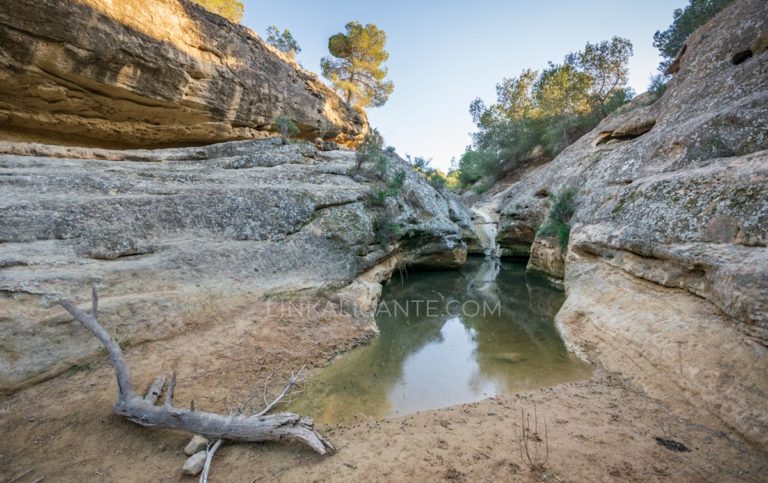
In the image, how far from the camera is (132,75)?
9219mm

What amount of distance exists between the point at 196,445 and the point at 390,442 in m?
1.97

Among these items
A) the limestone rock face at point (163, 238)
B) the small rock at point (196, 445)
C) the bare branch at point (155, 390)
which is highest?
the limestone rock face at point (163, 238)

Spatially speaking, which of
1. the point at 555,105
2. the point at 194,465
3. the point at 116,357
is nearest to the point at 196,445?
the point at 194,465

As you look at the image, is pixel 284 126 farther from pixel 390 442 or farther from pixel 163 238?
pixel 390 442

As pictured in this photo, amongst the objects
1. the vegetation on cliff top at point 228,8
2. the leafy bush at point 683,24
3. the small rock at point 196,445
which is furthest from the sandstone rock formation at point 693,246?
the vegetation on cliff top at point 228,8

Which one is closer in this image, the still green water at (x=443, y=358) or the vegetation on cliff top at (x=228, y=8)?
the still green water at (x=443, y=358)

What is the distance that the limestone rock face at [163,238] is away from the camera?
13.8 feet

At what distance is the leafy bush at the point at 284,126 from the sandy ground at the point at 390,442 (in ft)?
34.1

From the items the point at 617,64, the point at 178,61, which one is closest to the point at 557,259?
the point at 178,61

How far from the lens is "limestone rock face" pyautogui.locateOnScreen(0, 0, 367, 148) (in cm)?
781

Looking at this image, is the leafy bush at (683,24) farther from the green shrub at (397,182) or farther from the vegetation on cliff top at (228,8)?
the vegetation on cliff top at (228,8)

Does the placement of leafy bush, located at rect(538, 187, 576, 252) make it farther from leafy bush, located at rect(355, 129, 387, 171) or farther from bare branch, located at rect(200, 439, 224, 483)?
bare branch, located at rect(200, 439, 224, 483)

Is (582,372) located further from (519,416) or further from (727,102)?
(727,102)

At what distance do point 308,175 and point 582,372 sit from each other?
8.91 metres
